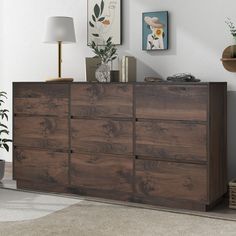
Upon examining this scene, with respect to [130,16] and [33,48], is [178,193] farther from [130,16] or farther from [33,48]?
[33,48]

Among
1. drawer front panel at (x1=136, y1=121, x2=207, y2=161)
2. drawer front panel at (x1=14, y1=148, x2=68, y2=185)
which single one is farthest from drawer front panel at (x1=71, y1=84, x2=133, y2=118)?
drawer front panel at (x1=14, y1=148, x2=68, y2=185)

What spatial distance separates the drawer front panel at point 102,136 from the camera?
4.02m

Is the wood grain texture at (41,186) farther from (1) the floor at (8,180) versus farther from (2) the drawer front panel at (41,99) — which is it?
(2) the drawer front panel at (41,99)

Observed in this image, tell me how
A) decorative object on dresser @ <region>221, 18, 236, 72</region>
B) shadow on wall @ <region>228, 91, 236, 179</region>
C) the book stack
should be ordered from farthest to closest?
the book stack, shadow on wall @ <region>228, 91, 236, 179</region>, decorative object on dresser @ <region>221, 18, 236, 72</region>

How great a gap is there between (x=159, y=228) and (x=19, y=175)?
171cm

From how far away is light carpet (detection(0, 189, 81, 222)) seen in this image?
364 centimetres

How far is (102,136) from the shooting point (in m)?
4.12

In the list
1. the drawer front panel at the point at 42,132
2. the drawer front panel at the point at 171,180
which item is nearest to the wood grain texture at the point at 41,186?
the drawer front panel at the point at 42,132

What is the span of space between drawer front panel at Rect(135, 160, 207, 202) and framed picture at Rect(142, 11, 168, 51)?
3.55ft

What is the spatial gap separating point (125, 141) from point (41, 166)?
2.89ft

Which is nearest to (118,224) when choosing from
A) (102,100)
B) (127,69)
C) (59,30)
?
(102,100)

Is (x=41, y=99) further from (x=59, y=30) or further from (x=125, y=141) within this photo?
(x=125, y=141)

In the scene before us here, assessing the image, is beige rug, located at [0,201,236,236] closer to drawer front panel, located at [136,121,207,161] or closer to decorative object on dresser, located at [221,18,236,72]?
drawer front panel, located at [136,121,207,161]

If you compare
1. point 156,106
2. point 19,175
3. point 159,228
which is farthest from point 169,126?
point 19,175
